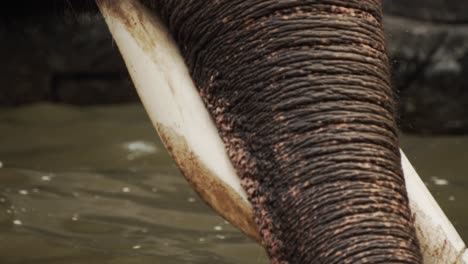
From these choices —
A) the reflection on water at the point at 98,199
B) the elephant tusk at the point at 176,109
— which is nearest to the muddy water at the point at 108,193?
the reflection on water at the point at 98,199

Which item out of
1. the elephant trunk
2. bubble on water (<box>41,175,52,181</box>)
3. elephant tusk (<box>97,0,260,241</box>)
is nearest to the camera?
the elephant trunk

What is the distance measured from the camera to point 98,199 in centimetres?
337

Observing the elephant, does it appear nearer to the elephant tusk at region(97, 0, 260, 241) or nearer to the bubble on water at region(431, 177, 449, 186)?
the elephant tusk at region(97, 0, 260, 241)

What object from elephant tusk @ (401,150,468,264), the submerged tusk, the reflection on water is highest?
the reflection on water

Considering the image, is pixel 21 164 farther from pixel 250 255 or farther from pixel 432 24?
pixel 432 24

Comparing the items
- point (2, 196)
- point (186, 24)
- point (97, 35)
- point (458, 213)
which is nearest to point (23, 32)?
point (97, 35)

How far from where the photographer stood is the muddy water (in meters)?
2.79

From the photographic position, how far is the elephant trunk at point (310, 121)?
1.73m

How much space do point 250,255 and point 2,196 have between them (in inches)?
40.5

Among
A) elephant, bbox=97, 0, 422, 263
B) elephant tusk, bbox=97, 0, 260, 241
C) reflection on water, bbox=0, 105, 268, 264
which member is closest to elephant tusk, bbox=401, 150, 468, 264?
elephant, bbox=97, 0, 422, 263

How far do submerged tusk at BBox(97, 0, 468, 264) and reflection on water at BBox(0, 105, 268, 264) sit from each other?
785 millimetres

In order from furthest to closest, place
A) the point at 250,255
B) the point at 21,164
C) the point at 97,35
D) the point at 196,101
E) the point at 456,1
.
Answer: the point at 97,35
the point at 456,1
the point at 21,164
the point at 250,255
the point at 196,101

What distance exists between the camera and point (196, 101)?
1965 mm

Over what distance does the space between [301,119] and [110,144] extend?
98.0 inches
